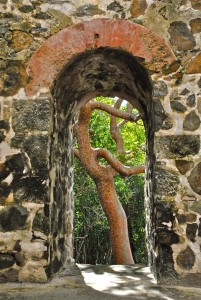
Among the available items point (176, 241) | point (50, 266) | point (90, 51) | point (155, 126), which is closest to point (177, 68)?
point (155, 126)

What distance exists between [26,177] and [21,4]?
1.75 meters

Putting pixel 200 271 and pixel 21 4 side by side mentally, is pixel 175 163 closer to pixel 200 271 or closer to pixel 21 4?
pixel 200 271

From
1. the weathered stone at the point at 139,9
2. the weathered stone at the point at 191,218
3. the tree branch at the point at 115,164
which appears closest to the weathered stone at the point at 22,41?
the weathered stone at the point at 139,9

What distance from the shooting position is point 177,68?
3.50 m

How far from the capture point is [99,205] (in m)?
11.2

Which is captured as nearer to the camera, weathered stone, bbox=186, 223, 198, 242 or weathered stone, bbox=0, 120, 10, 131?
weathered stone, bbox=186, 223, 198, 242

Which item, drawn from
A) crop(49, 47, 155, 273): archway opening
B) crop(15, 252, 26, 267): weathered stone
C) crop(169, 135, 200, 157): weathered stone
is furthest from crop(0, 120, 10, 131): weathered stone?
crop(169, 135, 200, 157): weathered stone

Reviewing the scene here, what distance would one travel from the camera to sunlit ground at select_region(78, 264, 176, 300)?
3.16 meters

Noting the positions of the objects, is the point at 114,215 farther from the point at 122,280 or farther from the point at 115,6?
the point at 115,6

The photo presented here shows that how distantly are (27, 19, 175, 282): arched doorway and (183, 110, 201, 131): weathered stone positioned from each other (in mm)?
395

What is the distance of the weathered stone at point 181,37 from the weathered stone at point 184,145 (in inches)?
34.6

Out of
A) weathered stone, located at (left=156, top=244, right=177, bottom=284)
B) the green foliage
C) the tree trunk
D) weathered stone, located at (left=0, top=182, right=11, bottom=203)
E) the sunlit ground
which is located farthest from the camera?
the green foliage

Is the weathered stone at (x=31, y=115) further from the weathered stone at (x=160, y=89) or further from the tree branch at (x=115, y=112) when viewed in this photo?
the tree branch at (x=115, y=112)

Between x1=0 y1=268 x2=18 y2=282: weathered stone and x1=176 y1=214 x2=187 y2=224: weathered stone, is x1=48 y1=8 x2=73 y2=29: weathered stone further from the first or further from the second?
x1=0 y1=268 x2=18 y2=282: weathered stone
